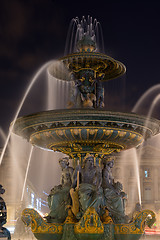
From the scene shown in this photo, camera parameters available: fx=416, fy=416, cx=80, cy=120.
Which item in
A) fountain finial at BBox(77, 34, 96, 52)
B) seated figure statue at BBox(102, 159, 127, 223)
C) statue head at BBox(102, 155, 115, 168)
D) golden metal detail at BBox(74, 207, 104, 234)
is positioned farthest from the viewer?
fountain finial at BBox(77, 34, 96, 52)

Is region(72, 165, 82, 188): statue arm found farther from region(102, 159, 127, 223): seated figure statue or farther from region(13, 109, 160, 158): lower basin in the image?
region(102, 159, 127, 223): seated figure statue

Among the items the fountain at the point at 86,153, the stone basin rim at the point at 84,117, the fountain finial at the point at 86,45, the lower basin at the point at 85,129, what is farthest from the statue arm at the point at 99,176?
the fountain finial at the point at 86,45

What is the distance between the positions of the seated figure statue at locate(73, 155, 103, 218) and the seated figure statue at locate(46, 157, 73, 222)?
322 millimetres

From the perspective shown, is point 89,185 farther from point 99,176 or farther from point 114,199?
point 114,199

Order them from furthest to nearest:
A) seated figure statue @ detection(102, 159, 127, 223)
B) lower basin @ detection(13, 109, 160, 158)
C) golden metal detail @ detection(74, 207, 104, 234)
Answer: seated figure statue @ detection(102, 159, 127, 223) → lower basin @ detection(13, 109, 160, 158) → golden metal detail @ detection(74, 207, 104, 234)

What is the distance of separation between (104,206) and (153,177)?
58.5 m

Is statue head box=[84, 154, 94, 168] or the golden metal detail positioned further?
statue head box=[84, 154, 94, 168]

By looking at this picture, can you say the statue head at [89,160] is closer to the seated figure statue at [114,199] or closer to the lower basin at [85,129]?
the lower basin at [85,129]

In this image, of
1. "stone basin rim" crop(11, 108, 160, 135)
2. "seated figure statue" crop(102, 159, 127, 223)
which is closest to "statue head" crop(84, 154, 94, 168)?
"seated figure statue" crop(102, 159, 127, 223)

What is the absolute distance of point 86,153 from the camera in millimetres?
10172

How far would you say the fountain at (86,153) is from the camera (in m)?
8.92

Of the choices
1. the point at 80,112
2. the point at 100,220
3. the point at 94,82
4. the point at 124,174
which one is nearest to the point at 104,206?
the point at 100,220

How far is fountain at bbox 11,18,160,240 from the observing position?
8.92 metres

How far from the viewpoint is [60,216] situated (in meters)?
9.91
